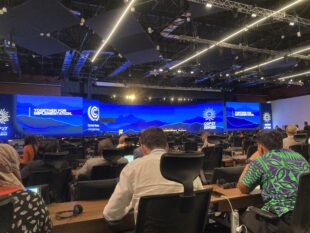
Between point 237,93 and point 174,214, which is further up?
point 237,93

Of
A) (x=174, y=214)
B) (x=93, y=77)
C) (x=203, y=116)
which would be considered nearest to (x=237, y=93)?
(x=203, y=116)

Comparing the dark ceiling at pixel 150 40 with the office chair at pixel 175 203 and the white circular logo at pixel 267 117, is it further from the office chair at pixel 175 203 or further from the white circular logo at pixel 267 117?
the white circular logo at pixel 267 117

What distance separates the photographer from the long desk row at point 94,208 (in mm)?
2117

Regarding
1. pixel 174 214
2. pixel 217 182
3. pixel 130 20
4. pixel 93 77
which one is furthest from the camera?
pixel 93 77

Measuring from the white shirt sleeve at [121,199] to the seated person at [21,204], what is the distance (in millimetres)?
488

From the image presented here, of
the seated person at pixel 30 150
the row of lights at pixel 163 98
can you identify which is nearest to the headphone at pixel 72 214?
the seated person at pixel 30 150

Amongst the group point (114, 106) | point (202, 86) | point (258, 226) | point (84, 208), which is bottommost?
point (258, 226)

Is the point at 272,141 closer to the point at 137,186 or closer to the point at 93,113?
the point at 137,186

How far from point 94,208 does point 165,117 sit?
1685 cm

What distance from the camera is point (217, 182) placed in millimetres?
3256

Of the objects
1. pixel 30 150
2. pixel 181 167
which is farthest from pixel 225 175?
pixel 30 150

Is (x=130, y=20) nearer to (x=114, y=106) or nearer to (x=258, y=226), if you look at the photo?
(x=258, y=226)

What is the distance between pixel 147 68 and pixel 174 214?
1307cm

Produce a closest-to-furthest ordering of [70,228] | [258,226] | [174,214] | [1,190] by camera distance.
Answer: [1,190] < [174,214] < [70,228] < [258,226]
